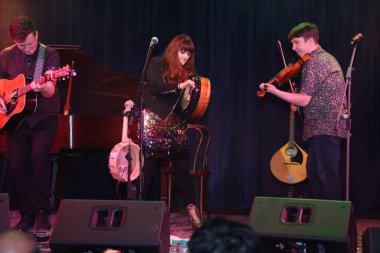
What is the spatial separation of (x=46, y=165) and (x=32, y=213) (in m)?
0.44

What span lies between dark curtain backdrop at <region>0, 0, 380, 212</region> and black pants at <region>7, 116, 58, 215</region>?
268 cm

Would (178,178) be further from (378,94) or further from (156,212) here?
(378,94)

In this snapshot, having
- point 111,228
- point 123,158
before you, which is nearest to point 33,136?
point 123,158

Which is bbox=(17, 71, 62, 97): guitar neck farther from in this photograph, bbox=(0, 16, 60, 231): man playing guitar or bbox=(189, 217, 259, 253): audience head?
bbox=(189, 217, 259, 253): audience head

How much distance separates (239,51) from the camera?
7602mm

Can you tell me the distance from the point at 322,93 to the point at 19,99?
2.58 metres

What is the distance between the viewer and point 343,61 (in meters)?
7.29

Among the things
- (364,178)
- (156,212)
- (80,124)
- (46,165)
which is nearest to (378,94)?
(364,178)

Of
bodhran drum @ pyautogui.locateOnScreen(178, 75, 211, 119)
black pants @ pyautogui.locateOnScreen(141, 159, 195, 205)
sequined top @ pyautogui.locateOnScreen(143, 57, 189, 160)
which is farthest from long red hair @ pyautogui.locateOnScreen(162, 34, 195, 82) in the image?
black pants @ pyautogui.locateOnScreen(141, 159, 195, 205)

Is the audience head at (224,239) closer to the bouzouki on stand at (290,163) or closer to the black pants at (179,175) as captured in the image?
the black pants at (179,175)

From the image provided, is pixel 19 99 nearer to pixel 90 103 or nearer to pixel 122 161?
pixel 122 161

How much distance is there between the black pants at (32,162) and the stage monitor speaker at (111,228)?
5.86ft

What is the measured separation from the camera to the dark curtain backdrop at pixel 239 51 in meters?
7.37

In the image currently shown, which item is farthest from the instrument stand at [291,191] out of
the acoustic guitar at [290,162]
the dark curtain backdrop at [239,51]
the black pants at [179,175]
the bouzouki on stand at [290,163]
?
the black pants at [179,175]
